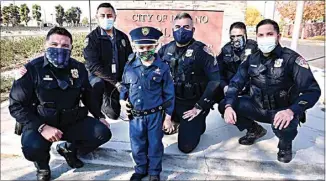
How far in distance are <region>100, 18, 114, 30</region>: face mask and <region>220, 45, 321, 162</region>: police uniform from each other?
1554 millimetres

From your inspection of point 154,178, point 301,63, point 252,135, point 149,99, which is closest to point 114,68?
point 149,99

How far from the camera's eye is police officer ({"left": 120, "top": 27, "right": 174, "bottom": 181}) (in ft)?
7.53

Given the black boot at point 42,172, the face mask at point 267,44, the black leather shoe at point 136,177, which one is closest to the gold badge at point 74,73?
the black boot at point 42,172

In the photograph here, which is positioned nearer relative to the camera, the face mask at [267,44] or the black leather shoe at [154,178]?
the black leather shoe at [154,178]

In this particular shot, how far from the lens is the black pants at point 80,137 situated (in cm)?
231

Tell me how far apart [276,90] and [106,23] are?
197 cm

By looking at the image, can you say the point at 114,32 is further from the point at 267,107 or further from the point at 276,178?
the point at 276,178

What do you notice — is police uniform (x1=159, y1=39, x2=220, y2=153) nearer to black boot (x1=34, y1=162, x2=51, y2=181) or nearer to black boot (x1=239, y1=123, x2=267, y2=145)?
black boot (x1=239, y1=123, x2=267, y2=145)

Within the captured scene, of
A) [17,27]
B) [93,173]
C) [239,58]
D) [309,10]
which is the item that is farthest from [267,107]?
[309,10]

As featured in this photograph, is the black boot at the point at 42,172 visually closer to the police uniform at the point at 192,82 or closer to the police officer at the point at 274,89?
the police uniform at the point at 192,82

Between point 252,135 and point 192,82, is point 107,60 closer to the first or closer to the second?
point 192,82

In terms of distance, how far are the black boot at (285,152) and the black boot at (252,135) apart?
36cm

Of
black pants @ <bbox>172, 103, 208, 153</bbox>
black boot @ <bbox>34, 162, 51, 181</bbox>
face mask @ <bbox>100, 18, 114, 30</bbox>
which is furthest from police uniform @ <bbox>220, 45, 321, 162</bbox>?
black boot @ <bbox>34, 162, 51, 181</bbox>

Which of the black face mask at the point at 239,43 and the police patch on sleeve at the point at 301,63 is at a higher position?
the black face mask at the point at 239,43
